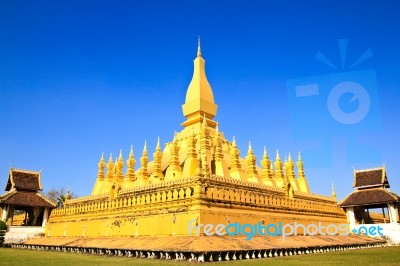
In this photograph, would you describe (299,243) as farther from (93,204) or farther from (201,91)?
(201,91)

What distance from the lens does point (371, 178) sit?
1352 inches

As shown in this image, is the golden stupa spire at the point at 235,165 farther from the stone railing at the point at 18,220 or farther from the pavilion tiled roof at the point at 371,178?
the stone railing at the point at 18,220

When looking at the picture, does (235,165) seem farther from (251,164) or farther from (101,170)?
(101,170)

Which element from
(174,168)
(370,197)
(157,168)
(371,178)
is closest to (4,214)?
(157,168)

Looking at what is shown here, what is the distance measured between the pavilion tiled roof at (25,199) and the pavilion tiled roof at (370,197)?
93.6 ft

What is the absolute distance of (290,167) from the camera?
33.2 meters

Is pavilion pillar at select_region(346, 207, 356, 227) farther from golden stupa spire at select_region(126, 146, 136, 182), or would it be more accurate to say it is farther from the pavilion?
golden stupa spire at select_region(126, 146, 136, 182)

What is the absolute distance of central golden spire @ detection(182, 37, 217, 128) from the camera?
1273 inches

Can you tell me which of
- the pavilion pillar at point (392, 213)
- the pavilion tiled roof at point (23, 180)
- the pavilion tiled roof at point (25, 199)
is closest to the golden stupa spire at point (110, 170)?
the pavilion tiled roof at point (25, 199)

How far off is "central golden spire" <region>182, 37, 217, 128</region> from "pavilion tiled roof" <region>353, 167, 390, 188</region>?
1577 centimetres

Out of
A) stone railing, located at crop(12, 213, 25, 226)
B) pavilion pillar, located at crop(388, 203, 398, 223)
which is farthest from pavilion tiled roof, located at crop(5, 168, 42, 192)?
pavilion pillar, located at crop(388, 203, 398, 223)

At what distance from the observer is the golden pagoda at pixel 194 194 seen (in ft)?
60.2

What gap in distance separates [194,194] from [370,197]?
22388 mm

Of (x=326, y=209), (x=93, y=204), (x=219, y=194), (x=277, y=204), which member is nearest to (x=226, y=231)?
(x=219, y=194)
